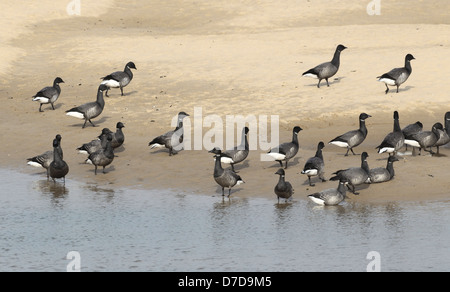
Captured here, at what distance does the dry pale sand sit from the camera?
25719 mm

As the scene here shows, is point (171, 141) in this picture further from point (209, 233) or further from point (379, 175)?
point (209, 233)

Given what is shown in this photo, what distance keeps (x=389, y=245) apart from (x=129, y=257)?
5.63m

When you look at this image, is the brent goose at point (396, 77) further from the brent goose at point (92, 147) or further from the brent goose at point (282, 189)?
the brent goose at point (282, 189)

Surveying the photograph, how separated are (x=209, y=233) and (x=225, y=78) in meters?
19.7

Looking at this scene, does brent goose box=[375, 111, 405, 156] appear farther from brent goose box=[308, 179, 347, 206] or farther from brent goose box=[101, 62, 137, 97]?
brent goose box=[101, 62, 137, 97]

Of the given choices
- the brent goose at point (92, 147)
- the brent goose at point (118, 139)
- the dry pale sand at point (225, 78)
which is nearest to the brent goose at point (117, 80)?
the dry pale sand at point (225, 78)

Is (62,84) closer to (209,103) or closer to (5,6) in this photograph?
(209,103)

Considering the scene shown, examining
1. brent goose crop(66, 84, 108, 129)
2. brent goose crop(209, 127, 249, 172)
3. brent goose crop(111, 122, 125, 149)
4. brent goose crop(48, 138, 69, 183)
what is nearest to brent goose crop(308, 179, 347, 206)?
brent goose crop(209, 127, 249, 172)

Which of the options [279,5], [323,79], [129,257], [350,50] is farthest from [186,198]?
[279,5]

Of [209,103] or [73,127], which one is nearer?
[73,127]

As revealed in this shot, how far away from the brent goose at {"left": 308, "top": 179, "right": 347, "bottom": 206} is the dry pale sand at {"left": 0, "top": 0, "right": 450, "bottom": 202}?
0.97m

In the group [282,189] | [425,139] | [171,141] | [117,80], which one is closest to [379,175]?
[282,189]

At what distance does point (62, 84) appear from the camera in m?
38.8
